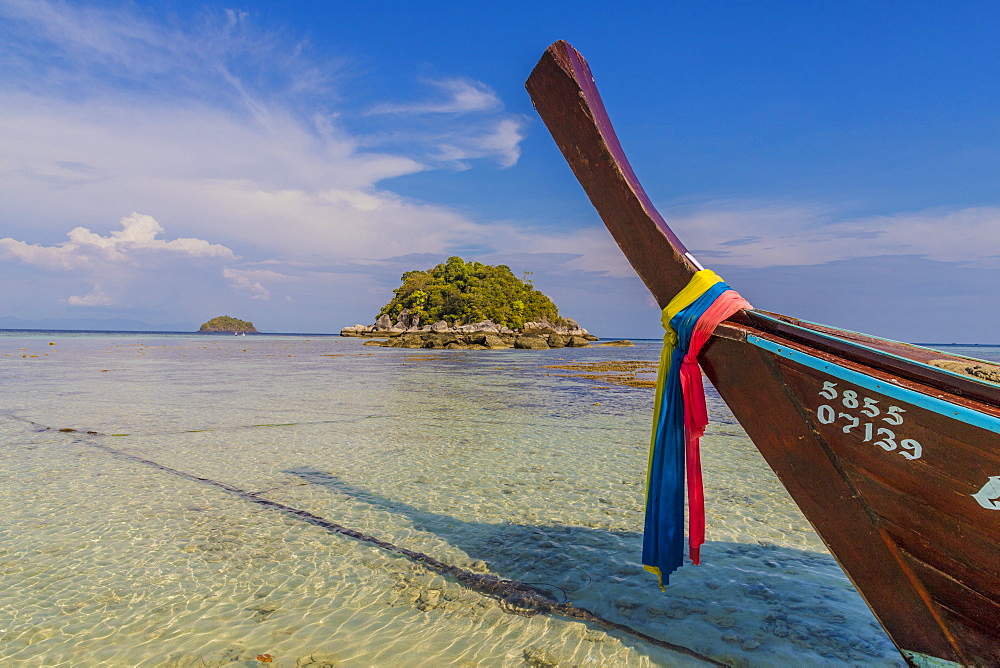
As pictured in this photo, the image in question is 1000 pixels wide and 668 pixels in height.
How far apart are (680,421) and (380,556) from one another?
107 inches

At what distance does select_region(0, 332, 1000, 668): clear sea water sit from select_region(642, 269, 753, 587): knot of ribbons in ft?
2.17

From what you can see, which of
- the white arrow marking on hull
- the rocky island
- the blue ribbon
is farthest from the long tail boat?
the rocky island

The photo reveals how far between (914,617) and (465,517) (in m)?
3.62

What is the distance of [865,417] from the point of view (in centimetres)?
210

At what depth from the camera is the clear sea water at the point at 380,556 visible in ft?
9.65

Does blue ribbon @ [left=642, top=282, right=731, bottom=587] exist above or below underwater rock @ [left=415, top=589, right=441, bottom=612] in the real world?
above

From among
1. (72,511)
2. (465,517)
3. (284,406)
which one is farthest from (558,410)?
(72,511)

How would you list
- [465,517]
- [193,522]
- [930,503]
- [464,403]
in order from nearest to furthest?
[930,503], [193,522], [465,517], [464,403]

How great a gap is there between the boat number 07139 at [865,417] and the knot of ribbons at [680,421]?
533mm

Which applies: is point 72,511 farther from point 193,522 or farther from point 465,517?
point 465,517

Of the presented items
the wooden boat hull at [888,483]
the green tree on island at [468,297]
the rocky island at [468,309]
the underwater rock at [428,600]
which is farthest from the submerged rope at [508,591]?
the green tree on island at [468,297]

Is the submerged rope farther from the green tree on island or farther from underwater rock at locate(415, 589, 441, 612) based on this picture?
the green tree on island

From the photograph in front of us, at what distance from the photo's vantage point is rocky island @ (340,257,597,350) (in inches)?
2803

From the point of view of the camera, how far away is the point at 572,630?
122 inches
